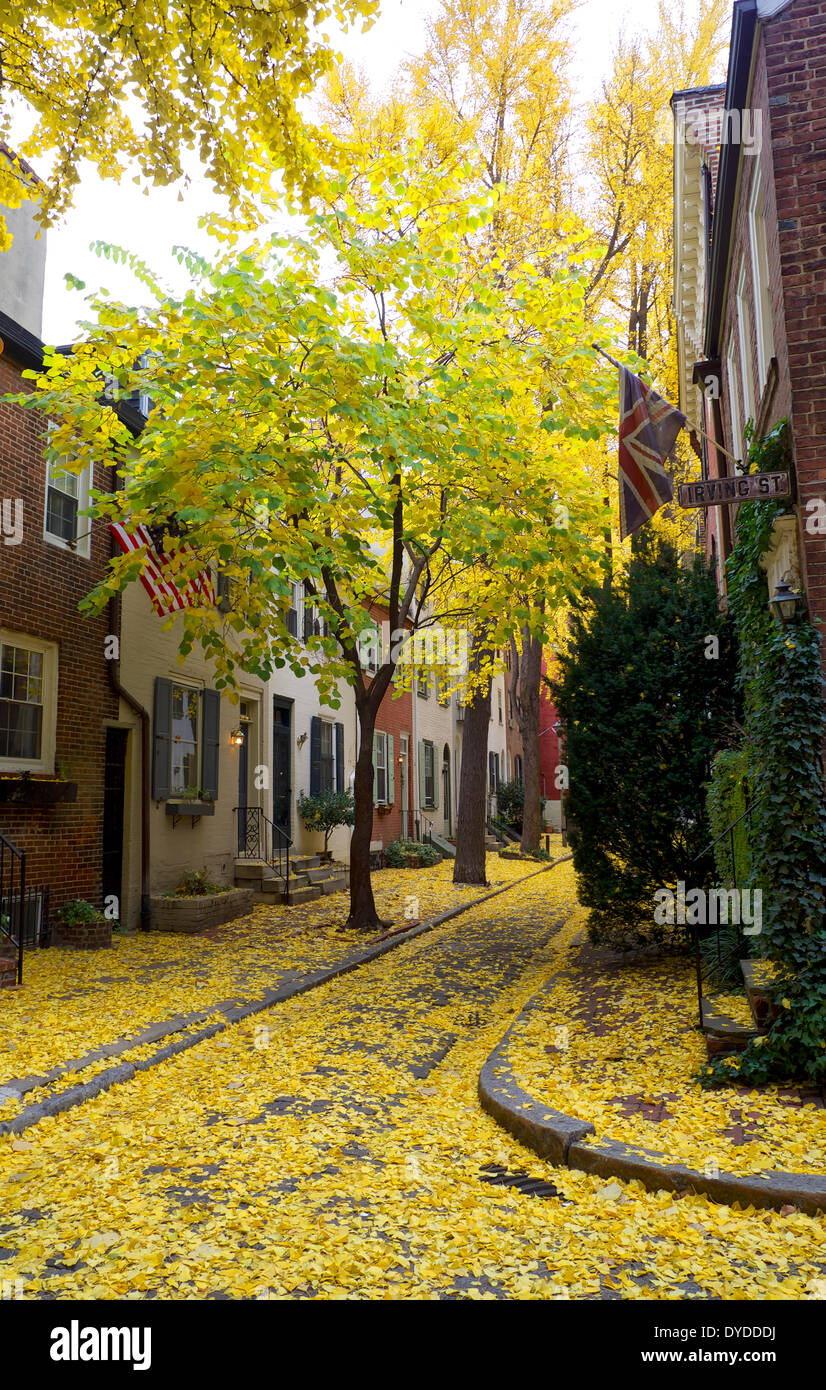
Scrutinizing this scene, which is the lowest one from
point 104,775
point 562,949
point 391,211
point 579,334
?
point 562,949

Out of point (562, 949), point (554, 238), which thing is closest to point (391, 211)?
point (554, 238)

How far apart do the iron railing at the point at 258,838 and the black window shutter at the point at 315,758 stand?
7.34 ft

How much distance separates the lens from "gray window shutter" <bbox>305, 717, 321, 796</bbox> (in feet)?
62.3

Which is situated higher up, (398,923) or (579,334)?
(579,334)

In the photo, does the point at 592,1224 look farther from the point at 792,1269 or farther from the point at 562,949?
the point at 562,949

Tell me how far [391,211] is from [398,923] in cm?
911

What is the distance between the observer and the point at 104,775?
39.4ft

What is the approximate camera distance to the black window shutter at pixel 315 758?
62.3 ft

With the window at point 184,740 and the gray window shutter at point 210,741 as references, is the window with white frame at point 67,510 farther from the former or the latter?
the gray window shutter at point 210,741

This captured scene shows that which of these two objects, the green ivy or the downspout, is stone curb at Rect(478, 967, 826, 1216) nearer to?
the green ivy

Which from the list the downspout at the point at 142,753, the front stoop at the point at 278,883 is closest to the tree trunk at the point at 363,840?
the downspout at the point at 142,753

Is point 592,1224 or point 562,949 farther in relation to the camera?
point 562,949
